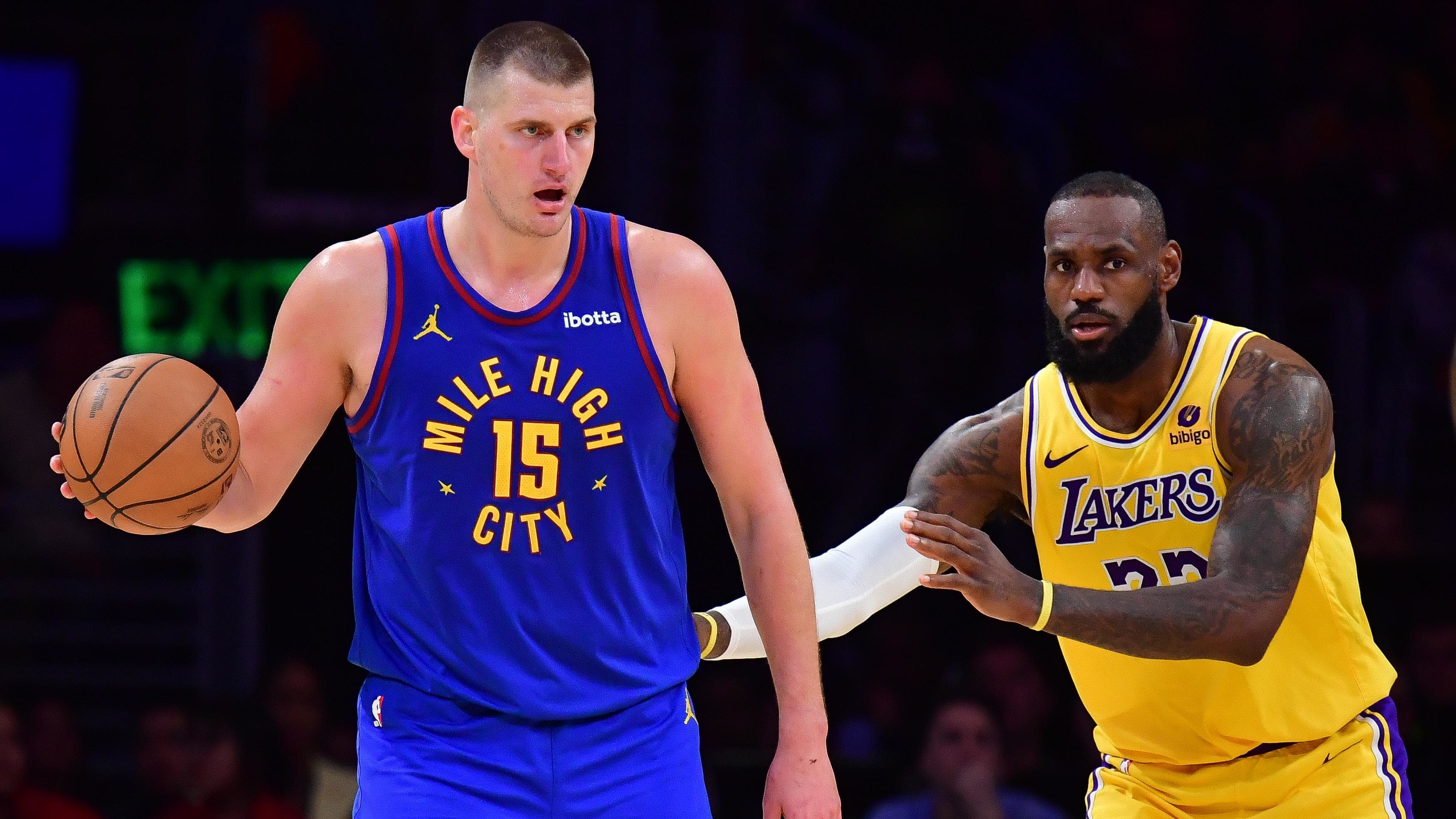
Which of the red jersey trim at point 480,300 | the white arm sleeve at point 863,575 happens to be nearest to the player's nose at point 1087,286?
the white arm sleeve at point 863,575

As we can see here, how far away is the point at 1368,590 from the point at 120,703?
19.9 feet

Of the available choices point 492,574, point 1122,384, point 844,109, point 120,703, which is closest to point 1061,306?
point 1122,384

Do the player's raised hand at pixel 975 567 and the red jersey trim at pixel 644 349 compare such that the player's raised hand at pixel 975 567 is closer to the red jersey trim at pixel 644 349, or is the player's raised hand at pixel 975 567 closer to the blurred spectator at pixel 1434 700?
the red jersey trim at pixel 644 349

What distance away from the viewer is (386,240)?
11.7ft

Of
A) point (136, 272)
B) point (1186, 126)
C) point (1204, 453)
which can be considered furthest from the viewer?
point (1186, 126)

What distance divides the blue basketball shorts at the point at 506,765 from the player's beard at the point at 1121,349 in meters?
1.41

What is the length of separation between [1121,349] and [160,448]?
2.17 metres

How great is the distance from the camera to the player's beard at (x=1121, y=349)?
4.18 m

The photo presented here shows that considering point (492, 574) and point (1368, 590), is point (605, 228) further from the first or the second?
point (1368, 590)

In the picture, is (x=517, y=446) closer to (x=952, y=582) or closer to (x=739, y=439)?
(x=739, y=439)

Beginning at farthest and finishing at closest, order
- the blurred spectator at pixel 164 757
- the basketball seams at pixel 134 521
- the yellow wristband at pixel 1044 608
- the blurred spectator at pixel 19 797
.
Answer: the blurred spectator at pixel 164 757
the blurred spectator at pixel 19 797
the yellow wristband at pixel 1044 608
the basketball seams at pixel 134 521

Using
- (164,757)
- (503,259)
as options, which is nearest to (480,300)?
(503,259)

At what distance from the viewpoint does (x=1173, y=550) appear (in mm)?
4094

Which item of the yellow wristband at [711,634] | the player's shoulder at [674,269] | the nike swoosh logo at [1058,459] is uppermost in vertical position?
the player's shoulder at [674,269]
